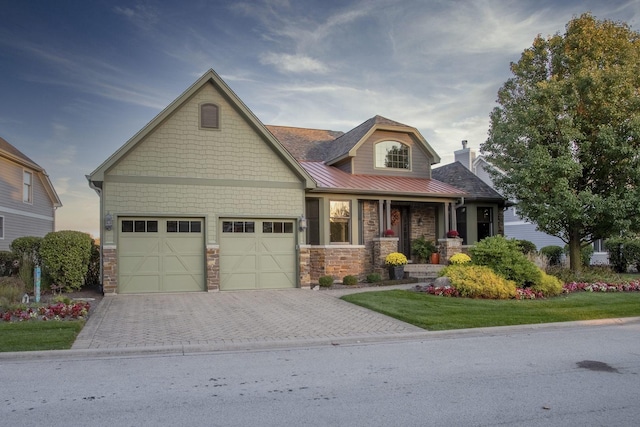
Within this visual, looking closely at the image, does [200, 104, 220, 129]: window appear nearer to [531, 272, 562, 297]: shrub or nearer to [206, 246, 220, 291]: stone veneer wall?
[206, 246, 220, 291]: stone veneer wall

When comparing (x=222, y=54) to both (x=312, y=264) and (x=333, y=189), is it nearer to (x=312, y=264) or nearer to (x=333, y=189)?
(x=333, y=189)

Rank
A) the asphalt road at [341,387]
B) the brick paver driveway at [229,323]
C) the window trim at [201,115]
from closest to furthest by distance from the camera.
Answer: the asphalt road at [341,387] < the brick paver driveway at [229,323] < the window trim at [201,115]

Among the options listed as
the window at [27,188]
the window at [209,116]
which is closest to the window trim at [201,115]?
the window at [209,116]

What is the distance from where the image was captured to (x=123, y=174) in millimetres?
15094

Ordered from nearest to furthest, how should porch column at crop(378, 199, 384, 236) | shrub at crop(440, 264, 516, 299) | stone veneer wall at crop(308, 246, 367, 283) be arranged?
shrub at crop(440, 264, 516, 299) < stone veneer wall at crop(308, 246, 367, 283) < porch column at crop(378, 199, 384, 236)

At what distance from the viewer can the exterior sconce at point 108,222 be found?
14727 millimetres

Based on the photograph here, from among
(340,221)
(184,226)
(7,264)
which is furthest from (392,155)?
(7,264)

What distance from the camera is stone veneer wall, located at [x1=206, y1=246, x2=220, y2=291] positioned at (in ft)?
51.5

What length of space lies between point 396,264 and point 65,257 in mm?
11395

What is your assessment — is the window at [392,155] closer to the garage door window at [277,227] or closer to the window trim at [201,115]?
the garage door window at [277,227]

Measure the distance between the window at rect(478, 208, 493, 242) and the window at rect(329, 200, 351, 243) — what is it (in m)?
7.02

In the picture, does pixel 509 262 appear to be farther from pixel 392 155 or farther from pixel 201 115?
pixel 201 115

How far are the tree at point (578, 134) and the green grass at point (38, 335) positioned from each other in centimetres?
1560

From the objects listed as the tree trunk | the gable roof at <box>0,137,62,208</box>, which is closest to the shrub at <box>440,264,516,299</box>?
the tree trunk
